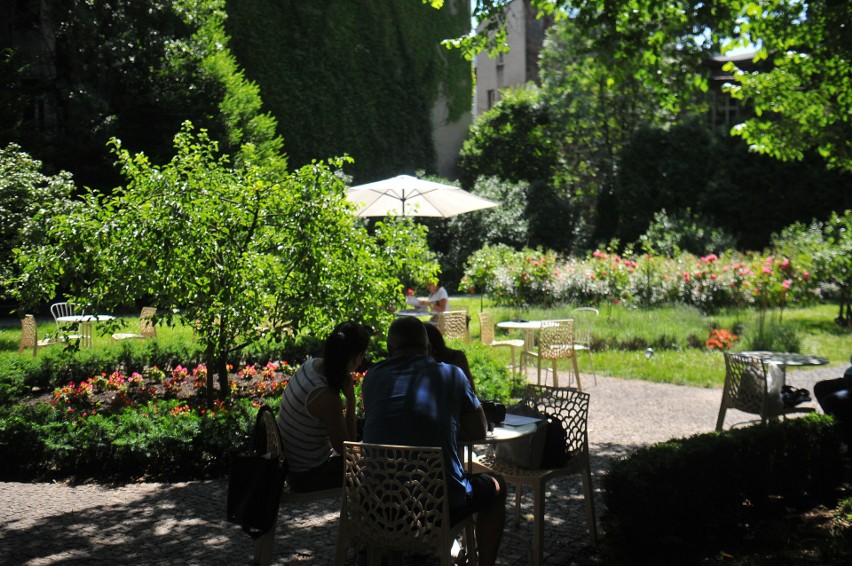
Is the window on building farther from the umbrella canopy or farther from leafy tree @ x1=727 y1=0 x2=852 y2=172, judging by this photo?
the umbrella canopy

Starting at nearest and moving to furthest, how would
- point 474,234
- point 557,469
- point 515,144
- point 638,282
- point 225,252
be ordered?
1. point 557,469
2. point 225,252
3. point 638,282
4. point 474,234
5. point 515,144

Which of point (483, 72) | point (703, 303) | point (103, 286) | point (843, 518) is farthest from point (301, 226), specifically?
point (483, 72)

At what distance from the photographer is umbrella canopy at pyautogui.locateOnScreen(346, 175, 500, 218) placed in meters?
13.5

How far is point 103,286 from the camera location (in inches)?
298

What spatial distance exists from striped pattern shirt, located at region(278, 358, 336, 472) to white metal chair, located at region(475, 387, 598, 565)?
3.42 feet

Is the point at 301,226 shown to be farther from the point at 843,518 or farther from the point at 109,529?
the point at 843,518

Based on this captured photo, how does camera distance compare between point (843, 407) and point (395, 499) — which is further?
point (843, 407)

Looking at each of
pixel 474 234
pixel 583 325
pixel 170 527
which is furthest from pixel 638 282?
pixel 170 527

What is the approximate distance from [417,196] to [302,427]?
31.6 ft

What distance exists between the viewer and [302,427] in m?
4.68

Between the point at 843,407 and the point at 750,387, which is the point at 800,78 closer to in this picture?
the point at 750,387

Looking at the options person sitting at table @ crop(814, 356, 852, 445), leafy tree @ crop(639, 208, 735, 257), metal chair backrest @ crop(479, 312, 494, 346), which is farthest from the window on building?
person sitting at table @ crop(814, 356, 852, 445)

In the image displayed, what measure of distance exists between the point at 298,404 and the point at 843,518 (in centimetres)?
368

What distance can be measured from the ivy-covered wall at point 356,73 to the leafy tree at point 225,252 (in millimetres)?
18379
